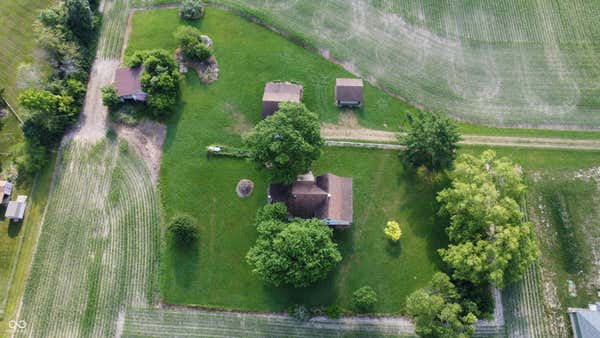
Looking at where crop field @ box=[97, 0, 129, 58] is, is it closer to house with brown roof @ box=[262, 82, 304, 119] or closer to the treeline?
the treeline

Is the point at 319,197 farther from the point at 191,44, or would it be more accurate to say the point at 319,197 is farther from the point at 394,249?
the point at 191,44

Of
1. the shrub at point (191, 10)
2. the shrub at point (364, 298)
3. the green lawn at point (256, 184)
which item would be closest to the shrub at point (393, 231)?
the green lawn at point (256, 184)

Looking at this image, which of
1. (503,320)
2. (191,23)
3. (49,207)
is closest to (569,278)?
(503,320)

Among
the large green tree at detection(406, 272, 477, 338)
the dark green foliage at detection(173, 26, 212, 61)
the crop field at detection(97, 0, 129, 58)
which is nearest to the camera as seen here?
the large green tree at detection(406, 272, 477, 338)

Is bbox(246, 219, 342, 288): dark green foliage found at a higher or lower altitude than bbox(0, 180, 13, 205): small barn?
lower

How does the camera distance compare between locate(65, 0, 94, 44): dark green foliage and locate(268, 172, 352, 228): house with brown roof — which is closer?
locate(268, 172, 352, 228): house with brown roof

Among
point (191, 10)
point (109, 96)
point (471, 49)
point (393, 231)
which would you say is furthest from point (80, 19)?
point (471, 49)

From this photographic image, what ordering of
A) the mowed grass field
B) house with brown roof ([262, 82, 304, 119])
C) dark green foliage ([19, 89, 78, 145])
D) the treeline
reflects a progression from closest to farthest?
1. the mowed grass field
2. dark green foliage ([19, 89, 78, 145])
3. the treeline
4. house with brown roof ([262, 82, 304, 119])

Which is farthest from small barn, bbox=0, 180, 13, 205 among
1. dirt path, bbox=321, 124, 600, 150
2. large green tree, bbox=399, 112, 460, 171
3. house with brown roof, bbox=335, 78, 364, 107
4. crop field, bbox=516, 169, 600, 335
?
crop field, bbox=516, 169, 600, 335
